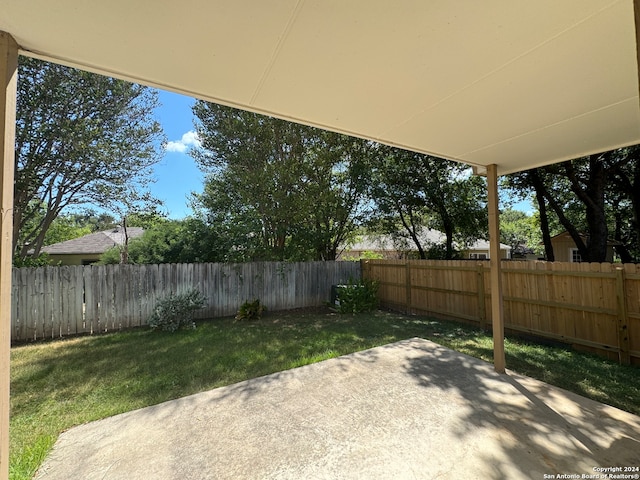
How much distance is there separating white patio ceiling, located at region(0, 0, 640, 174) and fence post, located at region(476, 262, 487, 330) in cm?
395

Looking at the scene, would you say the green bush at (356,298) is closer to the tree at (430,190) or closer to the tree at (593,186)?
the tree at (430,190)

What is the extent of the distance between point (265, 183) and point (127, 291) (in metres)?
4.01

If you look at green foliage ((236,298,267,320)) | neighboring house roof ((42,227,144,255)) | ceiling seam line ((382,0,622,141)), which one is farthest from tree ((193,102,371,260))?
neighboring house roof ((42,227,144,255))

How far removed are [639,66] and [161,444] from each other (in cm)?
338

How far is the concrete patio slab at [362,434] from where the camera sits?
5.94 feet

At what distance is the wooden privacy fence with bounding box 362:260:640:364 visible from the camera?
12.7 ft

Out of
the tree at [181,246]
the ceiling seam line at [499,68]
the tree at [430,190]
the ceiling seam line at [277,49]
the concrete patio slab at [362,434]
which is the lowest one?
the concrete patio slab at [362,434]

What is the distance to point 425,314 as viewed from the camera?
23.1 feet

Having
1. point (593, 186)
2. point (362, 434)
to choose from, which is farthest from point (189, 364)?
point (593, 186)

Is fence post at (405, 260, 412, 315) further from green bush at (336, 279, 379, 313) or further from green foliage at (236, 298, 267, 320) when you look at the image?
green foliage at (236, 298, 267, 320)

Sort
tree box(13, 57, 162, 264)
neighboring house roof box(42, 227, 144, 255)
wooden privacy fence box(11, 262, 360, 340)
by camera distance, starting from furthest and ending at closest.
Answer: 1. neighboring house roof box(42, 227, 144, 255)
2. tree box(13, 57, 162, 264)
3. wooden privacy fence box(11, 262, 360, 340)

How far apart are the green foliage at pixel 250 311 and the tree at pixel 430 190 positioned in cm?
574

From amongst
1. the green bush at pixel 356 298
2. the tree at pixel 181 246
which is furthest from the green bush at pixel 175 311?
the green bush at pixel 356 298

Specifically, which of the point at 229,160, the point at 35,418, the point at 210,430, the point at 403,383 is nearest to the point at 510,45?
the point at 403,383
